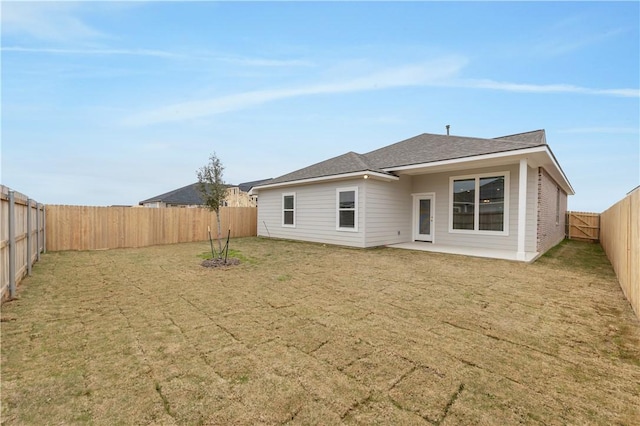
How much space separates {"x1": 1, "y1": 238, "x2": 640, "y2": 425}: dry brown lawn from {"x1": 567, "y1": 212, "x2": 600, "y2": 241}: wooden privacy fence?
1254 cm

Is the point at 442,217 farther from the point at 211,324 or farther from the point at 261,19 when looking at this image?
the point at 261,19

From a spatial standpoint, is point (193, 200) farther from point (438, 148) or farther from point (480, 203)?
point (480, 203)

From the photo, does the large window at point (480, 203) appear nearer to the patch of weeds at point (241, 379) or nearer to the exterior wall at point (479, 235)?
the exterior wall at point (479, 235)

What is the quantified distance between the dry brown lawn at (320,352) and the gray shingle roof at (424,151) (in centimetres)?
449

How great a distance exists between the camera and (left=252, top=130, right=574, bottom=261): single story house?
8.34 m

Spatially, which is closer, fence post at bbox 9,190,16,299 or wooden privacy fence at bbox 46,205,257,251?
fence post at bbox 9,190,16,299

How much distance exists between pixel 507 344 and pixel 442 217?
806 cm

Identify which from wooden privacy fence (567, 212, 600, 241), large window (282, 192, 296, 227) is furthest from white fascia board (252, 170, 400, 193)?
wooden privacy fence (567, 212, 600, 241)

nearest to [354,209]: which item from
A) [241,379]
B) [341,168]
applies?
[341,168]

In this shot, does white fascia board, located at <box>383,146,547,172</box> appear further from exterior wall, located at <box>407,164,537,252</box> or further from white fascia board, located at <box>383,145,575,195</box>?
exterior wall, located at <box>407,164,537,252</box>

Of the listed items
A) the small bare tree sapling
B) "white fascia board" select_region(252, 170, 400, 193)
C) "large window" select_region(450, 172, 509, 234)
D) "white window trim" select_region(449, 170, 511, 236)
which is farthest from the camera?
"white fascia board" select_region(252, 170, 400, 193)

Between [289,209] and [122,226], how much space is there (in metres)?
6.87

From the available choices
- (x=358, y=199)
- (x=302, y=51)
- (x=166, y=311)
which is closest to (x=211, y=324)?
(x=166, y=311)

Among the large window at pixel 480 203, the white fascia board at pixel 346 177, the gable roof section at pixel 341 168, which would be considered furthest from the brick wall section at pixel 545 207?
the gable roof section at pixel 341 168
